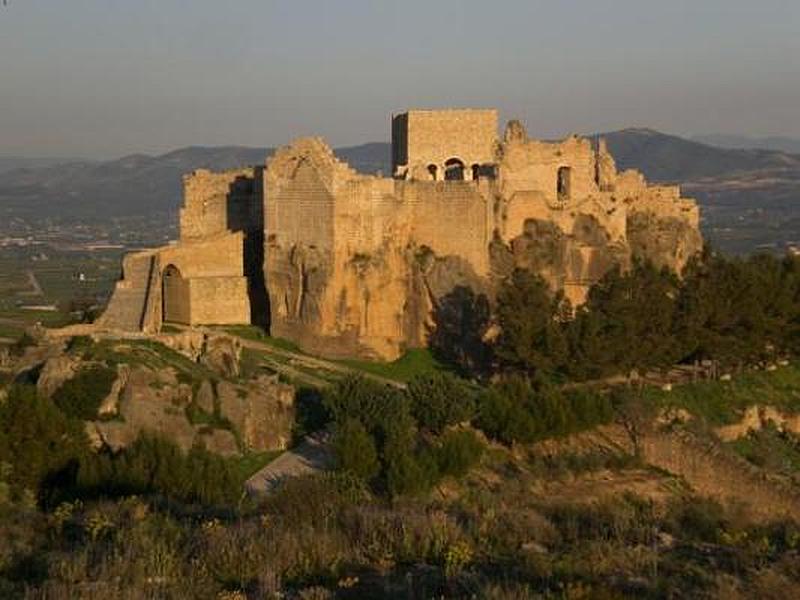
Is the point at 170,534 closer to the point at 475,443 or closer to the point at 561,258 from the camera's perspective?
the point at 475,443

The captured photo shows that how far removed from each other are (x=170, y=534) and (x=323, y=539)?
5.85ft

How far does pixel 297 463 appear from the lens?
26.6 metres

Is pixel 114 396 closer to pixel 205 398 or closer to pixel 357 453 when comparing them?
pixel 205 398

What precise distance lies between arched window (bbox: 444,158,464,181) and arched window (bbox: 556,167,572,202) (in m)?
3.24

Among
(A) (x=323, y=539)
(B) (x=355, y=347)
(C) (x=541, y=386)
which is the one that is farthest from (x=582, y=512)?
(B) (x=355, y=347)

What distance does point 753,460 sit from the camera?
33.1 meters

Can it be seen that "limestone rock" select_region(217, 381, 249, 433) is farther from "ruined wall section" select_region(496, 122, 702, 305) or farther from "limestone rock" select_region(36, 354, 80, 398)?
"ruined wall section" select_region(496, 122, 702, 305)

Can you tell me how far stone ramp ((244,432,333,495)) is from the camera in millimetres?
24781

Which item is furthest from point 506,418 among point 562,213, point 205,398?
point 562,213

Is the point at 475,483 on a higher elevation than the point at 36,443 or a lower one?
lower

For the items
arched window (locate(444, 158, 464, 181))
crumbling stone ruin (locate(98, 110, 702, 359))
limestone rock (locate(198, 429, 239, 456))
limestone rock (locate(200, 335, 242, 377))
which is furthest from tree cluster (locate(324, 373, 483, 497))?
arched window (locate(444, 158, 464, 181))

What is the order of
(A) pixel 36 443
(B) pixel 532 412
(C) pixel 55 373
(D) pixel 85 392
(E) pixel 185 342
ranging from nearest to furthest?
(A) pixel 36 443 < (D) pixel 85 392 < (C) pixel 55 373 < (B) pixel 532 412 < (E) pixel 185 342

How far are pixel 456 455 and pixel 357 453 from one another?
7.77 feet

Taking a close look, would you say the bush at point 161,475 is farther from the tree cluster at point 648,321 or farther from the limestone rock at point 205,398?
the tree cluster at point 648,321
